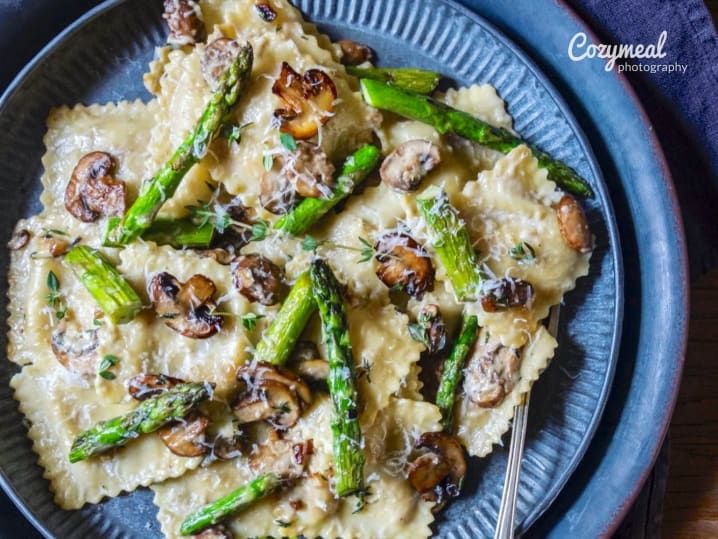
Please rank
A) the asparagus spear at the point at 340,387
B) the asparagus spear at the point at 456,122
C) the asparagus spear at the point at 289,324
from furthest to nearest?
1. the asparagus spear at the point at 456,122
2. the asparagus spear at the point at 289,324
3. the asparagus spear at the point at 340,387

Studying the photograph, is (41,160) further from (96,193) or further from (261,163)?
(261,163)

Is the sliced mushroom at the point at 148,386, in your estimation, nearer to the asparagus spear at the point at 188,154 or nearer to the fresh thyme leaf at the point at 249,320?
the fresh thyme leaf at the point at 249,320

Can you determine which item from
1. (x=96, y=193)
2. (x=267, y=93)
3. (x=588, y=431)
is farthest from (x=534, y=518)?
(x=96, y=193)

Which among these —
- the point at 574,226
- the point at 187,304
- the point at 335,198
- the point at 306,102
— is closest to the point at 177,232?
the point at 187,304

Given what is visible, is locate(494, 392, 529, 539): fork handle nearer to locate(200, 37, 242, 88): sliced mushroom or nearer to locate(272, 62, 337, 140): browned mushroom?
locate(272, 62, 337, 140): browned mushroom

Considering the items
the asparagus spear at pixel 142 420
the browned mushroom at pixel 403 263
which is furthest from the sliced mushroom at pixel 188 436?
the browned mushroom at pixel 403 263
